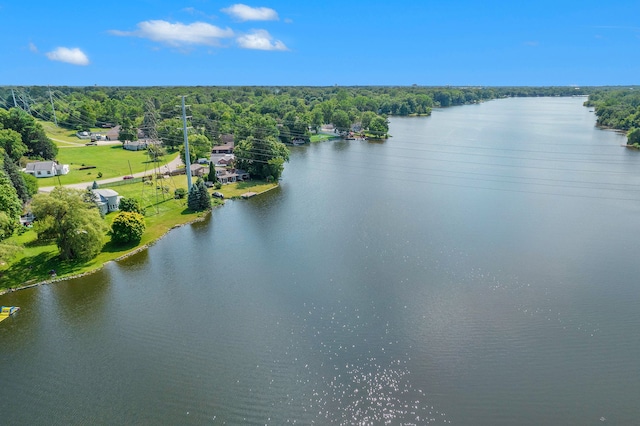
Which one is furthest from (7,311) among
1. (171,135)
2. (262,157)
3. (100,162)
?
(171,135)

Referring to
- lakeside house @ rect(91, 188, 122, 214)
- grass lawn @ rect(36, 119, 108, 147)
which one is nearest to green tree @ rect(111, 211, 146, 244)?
lakeside house @ rect(91, 188, 122, 214)

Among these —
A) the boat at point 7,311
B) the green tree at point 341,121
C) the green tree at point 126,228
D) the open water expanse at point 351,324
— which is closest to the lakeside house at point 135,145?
the open water expanse at point 351,324

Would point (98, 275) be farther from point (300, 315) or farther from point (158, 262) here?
point (300, 315)

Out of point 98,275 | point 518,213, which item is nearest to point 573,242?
point 518,213

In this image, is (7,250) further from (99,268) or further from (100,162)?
(100,162)

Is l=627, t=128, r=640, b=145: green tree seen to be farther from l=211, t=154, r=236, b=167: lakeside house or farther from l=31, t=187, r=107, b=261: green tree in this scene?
l=31, t=187, r=107, b=261: green tree

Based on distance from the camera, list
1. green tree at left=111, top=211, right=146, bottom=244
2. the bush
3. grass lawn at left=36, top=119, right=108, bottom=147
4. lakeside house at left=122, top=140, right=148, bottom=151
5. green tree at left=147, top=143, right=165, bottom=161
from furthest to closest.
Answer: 1. grass lawn at left=36, top=119, right=108, bottom=147
2. lakeside house at left=122, top=140, right=148, bottom=151
3. green tree at left=147, top=143, right=165, bottom=161
4. the bush
5. green tree at left=111, top=211, right=146, bottom=244
